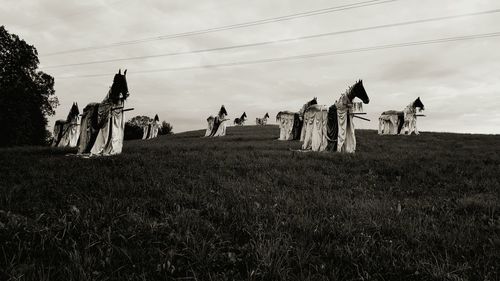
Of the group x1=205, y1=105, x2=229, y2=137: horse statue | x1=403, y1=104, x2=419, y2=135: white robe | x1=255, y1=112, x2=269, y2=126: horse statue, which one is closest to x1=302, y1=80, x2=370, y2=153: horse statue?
x1=403, y1=104, x2=419, y2=135: white robe

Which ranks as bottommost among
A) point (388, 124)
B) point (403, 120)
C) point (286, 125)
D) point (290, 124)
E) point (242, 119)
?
point (286, 125)

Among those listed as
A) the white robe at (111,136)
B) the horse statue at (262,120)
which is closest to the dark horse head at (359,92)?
the white robe at (111,136)

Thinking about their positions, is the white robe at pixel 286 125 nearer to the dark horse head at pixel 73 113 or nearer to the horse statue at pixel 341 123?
the horse statue at pixel 341 123

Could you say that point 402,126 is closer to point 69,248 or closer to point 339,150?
point 339,150

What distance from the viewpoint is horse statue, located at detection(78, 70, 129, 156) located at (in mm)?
14688

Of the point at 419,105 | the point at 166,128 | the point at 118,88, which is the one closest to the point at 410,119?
the point at 419,105

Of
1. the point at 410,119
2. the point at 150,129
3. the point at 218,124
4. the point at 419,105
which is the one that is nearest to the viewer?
the point at 410,119

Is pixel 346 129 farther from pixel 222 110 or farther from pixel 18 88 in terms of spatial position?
pixel 18 88

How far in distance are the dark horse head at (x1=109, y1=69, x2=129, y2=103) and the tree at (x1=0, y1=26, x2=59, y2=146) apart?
25.0 meters

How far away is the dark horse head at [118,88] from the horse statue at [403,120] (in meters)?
28.7

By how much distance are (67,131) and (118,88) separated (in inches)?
643

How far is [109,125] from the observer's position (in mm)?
14945

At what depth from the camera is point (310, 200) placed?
237 inches

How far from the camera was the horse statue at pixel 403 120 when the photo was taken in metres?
33.9
